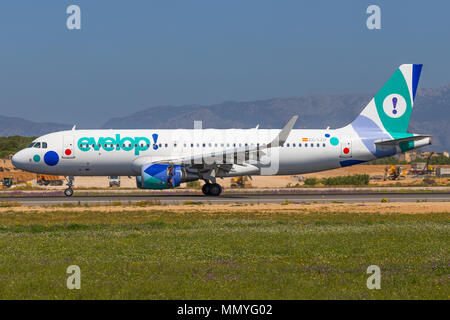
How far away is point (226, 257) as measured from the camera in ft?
56.3

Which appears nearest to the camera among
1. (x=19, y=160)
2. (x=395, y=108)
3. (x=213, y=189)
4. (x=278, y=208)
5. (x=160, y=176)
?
(x=278, y=208)

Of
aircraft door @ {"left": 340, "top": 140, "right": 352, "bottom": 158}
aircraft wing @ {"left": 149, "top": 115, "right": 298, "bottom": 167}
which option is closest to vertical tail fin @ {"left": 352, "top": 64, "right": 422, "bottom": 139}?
aircraft door @ {"left": 340, "top": 140, "right": 352, "bottom": 158}

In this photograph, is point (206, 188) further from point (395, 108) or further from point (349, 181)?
point (349, 181)

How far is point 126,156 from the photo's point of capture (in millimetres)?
41812

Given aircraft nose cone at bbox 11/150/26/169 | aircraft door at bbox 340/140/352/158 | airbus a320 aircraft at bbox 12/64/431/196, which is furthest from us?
aircraft door at bbox 340/140/352/158

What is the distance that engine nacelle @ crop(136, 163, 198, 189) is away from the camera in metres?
39.2

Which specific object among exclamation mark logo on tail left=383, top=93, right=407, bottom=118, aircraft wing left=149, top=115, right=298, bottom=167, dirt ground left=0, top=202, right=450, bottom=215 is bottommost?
dirt ground left=0, top=202, right=450, bottom=215

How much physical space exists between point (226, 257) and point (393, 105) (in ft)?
102

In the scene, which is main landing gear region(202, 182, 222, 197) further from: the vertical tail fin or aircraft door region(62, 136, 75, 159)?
the vertical tail fin

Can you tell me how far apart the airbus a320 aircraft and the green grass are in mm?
13084

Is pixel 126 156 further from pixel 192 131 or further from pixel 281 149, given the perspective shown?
pixel 281 149

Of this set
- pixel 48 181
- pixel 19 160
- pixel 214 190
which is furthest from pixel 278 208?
pixel 48 181

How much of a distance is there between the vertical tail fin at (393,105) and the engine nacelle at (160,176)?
1395 cm
